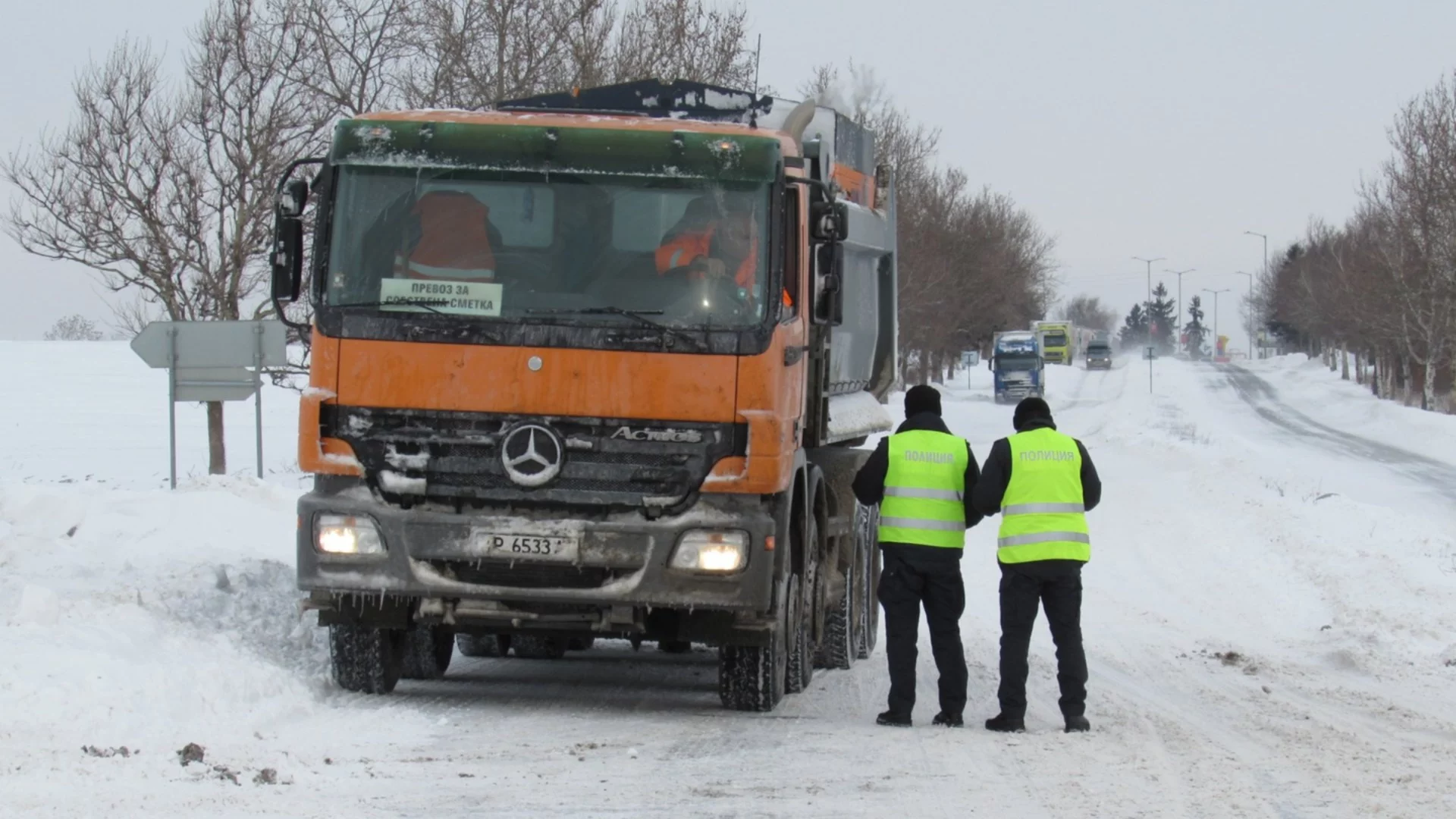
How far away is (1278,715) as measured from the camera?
8852 millimetres

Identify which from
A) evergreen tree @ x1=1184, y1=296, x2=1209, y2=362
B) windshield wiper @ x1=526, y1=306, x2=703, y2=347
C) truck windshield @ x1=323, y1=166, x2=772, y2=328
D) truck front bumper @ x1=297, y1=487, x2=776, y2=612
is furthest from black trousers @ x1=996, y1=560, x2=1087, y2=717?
evergreen tree @ x1=1184, y1=296, x2=1209, y2=362

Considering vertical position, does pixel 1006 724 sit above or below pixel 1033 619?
below

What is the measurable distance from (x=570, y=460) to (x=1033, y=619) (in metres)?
2.40

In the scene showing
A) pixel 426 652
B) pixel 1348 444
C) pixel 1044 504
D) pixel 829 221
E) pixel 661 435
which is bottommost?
pixel 1348 444

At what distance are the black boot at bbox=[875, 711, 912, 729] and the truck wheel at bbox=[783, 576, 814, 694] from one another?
0.65 metres

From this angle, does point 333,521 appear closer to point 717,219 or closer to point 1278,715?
point 717,219

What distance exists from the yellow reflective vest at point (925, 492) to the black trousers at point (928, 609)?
0.08 meters

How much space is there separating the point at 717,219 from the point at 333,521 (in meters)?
2.24

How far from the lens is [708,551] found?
7.95 m

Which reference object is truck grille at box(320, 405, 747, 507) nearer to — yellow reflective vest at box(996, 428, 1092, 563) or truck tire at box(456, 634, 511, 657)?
yellow reflective vest at box(996, 428, 1092, 563)

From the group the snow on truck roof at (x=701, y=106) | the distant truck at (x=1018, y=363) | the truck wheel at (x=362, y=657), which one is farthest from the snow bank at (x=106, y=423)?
the distant truck at (x=1018, y=363)

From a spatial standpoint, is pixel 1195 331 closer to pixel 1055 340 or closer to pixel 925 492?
pixel 1055 340

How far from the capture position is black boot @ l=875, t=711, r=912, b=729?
28.1 ft

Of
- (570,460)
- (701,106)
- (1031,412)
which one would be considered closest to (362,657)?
(570,460)
